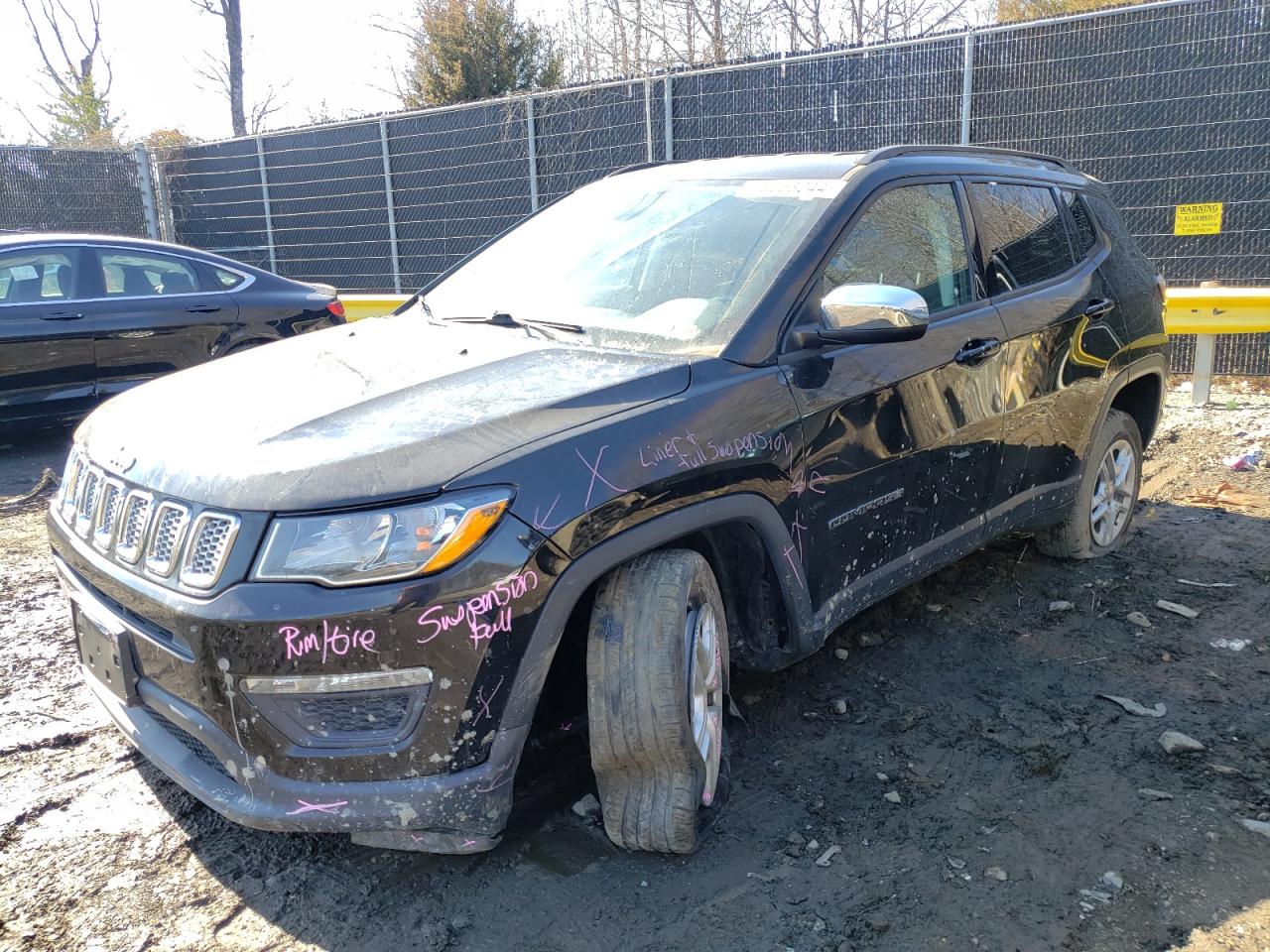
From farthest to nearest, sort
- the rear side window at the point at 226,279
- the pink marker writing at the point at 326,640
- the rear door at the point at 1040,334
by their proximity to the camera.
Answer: the rear side window at the point at 226,279 < the rear door at the point at 1040,334 < the pink marker writing at the point at 326,640

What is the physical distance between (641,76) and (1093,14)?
15.3 ft

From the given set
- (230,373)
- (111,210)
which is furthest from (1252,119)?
(111,210)

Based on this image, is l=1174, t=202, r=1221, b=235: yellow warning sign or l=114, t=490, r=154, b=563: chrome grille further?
l=1174, t=202, r=1221, b=235: yellow warning sign

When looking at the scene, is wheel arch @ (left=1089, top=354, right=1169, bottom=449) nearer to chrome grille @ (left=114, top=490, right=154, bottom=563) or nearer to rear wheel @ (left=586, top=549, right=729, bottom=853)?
rear wheel @ (left=586, top=549, right=729, bottom=853)

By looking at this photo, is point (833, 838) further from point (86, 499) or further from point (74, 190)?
point (74, 190)

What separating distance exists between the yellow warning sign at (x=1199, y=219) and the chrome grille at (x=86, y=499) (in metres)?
8.65

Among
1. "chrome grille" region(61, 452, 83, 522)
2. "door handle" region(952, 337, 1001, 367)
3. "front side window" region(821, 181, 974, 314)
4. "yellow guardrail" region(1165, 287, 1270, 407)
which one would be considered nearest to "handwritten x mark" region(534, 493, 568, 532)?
"front side window" region(821, 181, 974, 314)

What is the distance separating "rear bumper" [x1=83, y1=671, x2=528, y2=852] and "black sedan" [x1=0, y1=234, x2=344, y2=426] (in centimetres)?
544

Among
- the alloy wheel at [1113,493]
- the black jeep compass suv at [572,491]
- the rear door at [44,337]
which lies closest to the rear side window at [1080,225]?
the black jeep compass suv at [572,491]

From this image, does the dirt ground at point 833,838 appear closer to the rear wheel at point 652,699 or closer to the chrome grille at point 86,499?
the rear wheel at point 652,699

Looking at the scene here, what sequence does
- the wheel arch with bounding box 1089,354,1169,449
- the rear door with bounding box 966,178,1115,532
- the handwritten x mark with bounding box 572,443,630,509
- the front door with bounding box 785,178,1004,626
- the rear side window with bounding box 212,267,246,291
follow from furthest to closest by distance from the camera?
the rear side window with bounding box 212,267,246,291
the wheel arch with bounding box 1089,354,1169,449
the rear door with bounding box 966,178,1115,532
the front door with bounding box 785,178,1004,626
the handwritten x mark with bounding box 572,443,630,509

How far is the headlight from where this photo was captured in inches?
84.0

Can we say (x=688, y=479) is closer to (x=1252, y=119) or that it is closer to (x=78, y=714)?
(x=78, y=714)

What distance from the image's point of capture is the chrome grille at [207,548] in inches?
86.4
